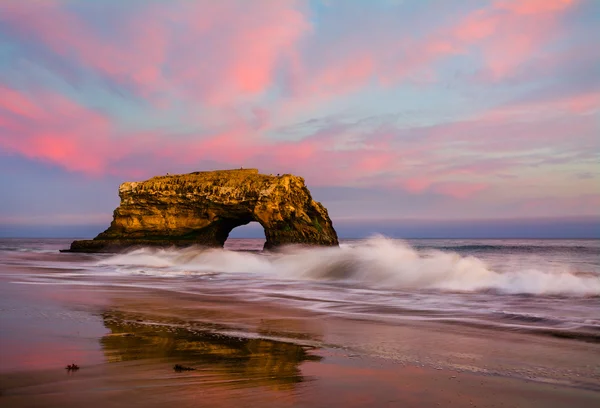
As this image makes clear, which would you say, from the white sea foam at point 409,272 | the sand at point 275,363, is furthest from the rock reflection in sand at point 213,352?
the white sea foam at point 409,272

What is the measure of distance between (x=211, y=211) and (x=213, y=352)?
108 ft

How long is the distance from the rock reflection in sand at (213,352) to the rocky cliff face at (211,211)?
27322 mm

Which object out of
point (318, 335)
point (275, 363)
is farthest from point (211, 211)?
point (275, 363)

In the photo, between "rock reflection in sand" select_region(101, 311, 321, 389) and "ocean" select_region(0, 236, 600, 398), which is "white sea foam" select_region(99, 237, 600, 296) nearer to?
"ocean" select_region(0, 236, 600, 398)

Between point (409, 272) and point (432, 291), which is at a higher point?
point (409, 272)

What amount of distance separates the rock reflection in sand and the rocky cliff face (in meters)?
27.3

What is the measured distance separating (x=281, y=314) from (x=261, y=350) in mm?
3347

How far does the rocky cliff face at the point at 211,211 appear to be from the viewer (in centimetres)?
3447

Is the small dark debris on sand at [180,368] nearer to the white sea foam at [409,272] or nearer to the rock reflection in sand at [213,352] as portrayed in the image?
the rock reflection in sand at [213,352]

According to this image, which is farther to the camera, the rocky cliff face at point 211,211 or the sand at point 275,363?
the rocky cliff face at point 211,211

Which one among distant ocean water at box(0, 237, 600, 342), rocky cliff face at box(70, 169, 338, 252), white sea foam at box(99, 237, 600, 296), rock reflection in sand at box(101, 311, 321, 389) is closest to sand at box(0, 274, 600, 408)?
rock reflection in sand at box(101, 311, 321, 389)

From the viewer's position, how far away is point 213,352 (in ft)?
17.6

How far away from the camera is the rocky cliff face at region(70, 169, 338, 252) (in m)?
34.5

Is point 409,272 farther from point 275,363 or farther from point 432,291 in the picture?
point 275,363
